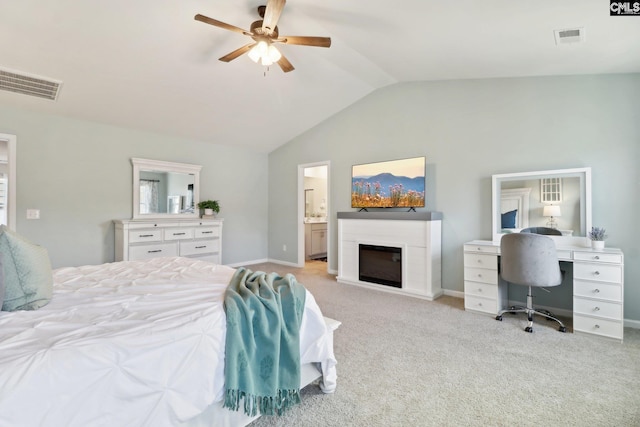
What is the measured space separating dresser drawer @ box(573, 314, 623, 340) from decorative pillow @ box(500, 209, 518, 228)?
113 cm

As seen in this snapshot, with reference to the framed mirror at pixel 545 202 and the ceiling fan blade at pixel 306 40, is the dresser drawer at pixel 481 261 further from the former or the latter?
the ceiling fan blade at pixel 306 40

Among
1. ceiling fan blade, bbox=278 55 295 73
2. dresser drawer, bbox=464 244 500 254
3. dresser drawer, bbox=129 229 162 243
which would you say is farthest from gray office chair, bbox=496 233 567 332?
dresser drawer, bbox=129 229 162 243

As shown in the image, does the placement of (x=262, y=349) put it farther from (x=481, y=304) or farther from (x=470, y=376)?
(x=481, y=304)

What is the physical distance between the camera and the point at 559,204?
3.37 meters

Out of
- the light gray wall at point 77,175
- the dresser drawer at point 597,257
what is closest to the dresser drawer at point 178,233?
the light gray wall at point 77,175

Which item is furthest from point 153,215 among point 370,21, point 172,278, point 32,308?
point 370,21

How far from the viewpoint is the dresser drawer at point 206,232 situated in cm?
508

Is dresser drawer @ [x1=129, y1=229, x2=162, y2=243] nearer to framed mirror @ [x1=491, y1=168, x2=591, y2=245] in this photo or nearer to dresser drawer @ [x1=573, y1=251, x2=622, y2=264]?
framed mirror @ [x1=491, y1=168, x2=591, y2=245]

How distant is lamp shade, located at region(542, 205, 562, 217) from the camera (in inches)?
133

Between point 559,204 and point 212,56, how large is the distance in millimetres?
4200

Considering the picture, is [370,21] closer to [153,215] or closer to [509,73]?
[509,73]

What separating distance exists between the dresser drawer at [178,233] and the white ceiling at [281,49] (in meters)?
1.66

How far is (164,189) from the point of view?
202 inches

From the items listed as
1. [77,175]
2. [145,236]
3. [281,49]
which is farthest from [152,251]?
→ [281,49]
